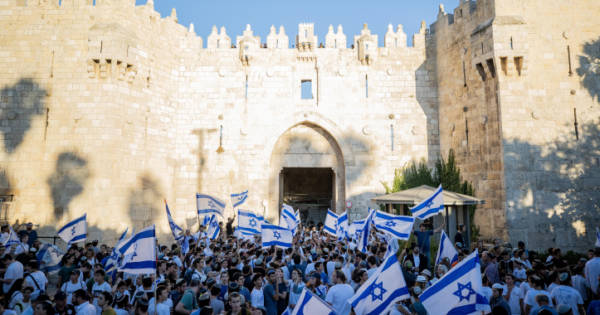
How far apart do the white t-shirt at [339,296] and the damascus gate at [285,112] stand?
10603 millimetres

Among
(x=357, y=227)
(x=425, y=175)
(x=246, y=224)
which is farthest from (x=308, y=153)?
(x=246, y=224)

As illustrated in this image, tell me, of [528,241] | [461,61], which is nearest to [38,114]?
[461,61]

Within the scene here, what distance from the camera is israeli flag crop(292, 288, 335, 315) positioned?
4.73 m

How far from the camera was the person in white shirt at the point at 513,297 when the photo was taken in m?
6.39

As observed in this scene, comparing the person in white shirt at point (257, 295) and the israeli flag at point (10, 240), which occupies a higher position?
the israeli flag at point (10, 240)

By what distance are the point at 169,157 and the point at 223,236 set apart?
192 inches

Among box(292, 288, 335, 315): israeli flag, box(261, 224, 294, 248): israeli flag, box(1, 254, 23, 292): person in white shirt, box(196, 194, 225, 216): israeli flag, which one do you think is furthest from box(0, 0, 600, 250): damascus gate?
box(292, 288, 335, 315): israeli flag

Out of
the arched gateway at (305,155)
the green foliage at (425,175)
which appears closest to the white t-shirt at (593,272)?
the green foliage at (425,175)

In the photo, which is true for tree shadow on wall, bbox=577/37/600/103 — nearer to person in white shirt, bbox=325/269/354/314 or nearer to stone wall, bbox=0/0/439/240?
stone wall, bbox=0/0/439/240

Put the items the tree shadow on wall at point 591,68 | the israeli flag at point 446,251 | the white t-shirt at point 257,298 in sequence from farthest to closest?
1. the tree shadow on wall at point 591,68
2. the israeli flag at point 446,251
3. the white t-shirt at point 257,298

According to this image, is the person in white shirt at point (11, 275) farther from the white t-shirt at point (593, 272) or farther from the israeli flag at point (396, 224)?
the white t-shirt at point (593, 272)

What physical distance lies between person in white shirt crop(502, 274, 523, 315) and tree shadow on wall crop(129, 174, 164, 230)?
14.1 metres

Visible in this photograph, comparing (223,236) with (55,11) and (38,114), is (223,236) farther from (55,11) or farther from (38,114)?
(55,11)

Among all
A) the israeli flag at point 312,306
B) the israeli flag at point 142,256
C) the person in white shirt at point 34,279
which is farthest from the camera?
the person in white shirt at point 34,279
